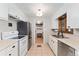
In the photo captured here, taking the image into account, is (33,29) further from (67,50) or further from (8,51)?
(8,51)

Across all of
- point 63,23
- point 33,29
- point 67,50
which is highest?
point 63,23

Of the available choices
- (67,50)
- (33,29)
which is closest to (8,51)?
(67,50)

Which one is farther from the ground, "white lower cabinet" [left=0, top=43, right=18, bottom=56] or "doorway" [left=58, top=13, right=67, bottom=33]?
"doorway" [left=58, top=13, right=67, bottom=33]

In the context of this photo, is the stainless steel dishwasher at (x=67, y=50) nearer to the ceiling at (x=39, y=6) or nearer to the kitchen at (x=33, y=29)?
the kitchen at (x=33, y=29)

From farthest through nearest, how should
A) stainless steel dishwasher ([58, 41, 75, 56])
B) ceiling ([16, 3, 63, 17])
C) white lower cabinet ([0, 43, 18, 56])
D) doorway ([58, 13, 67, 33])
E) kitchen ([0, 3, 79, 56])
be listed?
doorway ([58, 13, 67, 33])
ceiling ([16, 3, 63, 17])
kitchen ([0, 3, 79, 56])
stainless steel dishwasher ([58, 41, 75, 56])
white lower cabinet ([0, 43, 18, 56])

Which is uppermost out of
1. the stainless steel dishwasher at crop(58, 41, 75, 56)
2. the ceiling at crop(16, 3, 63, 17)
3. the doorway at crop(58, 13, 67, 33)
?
the ceiling at crop(16, 3, 63, 17)

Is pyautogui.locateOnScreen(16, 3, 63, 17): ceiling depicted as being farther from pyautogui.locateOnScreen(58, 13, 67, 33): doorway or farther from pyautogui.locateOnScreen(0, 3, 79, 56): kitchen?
pyautogui.locateOnScreen(58, 13, 67, 33): doorway

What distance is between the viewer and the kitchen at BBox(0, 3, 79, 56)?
1.98 metres

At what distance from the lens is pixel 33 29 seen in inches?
249

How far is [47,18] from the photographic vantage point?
21.5 ft

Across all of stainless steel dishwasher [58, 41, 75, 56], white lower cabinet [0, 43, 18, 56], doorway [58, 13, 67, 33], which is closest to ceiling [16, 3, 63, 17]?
doorway [58, 13, 67, 33]

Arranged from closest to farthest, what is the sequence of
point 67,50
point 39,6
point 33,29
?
point 67,50 < point 39,6 < point 33,29

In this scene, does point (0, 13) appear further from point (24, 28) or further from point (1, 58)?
point (24, 28)

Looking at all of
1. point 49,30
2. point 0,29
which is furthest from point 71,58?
point 49,30
